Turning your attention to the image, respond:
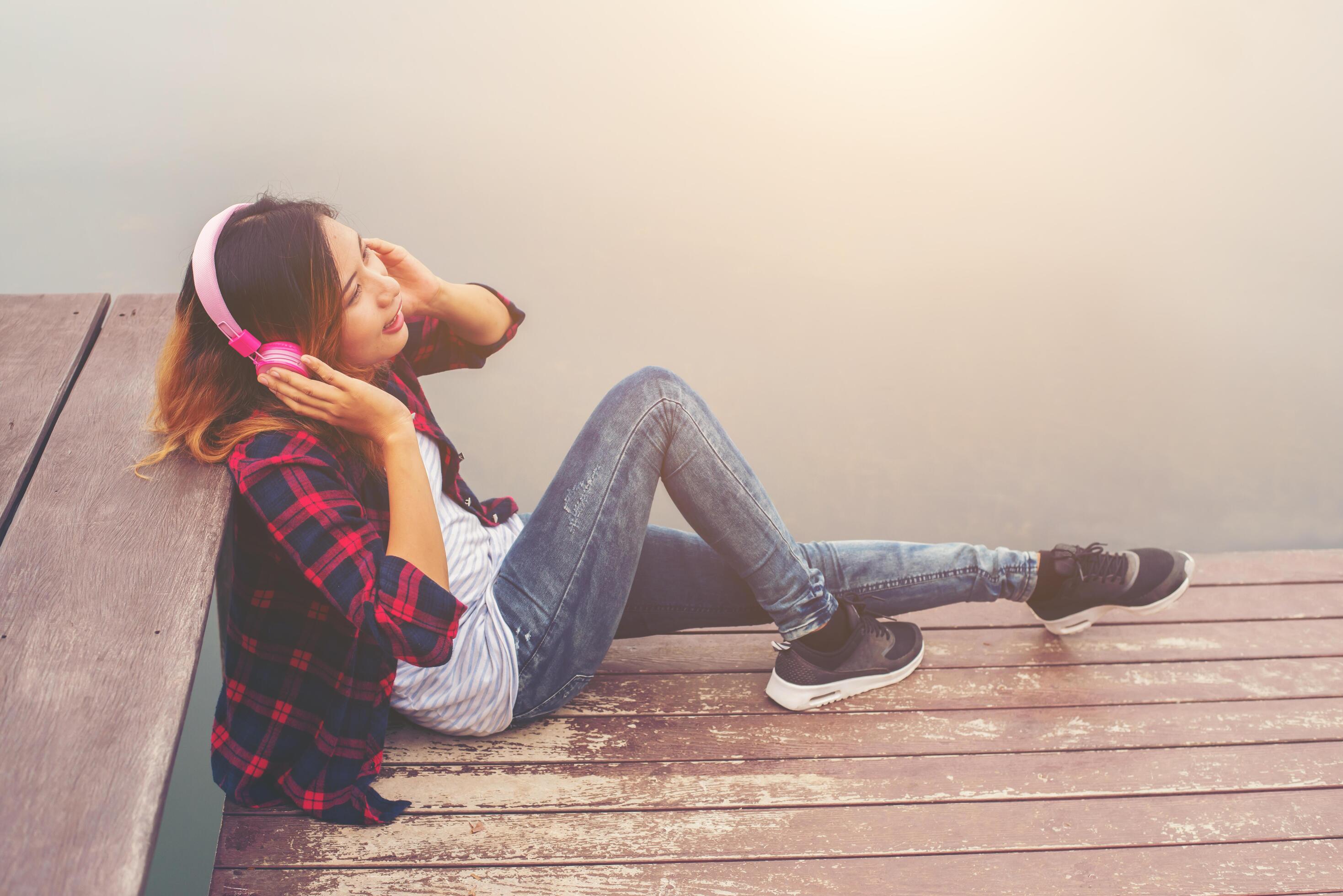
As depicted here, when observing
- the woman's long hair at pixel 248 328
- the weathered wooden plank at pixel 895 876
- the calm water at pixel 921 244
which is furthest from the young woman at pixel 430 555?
the calm water at pixel 921 244

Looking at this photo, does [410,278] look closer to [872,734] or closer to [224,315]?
[224,315]

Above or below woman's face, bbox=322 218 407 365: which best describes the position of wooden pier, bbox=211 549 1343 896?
below

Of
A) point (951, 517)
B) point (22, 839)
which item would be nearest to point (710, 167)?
point (951, 517)

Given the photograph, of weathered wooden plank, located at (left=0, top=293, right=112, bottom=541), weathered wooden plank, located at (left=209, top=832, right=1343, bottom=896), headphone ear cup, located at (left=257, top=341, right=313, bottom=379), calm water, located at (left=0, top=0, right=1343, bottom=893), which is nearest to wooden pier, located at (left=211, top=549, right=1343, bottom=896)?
weathered wooden plank, located at (left=209, top=832, right=1343, bottom=896)

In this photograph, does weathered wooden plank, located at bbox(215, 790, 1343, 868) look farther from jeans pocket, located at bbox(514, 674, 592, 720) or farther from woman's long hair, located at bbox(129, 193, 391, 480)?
woman's long hair, located at bbox(129, 193, 391, 480)

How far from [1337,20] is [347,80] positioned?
138 inches

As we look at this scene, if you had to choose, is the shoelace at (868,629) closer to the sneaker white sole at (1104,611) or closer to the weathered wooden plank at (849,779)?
the weathered wooden plank at (849,779)

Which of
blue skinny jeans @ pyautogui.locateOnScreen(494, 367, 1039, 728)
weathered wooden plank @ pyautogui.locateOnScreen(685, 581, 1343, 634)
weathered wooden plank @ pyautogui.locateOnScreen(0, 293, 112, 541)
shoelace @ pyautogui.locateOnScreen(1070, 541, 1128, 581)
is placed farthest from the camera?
weathered wooden plank @ pyautogui.locateOnScreen(685, 581, 1343, 634)

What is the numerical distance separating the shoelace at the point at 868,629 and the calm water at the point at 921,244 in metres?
1.43

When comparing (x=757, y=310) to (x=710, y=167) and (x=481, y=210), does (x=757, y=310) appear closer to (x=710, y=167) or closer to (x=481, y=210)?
(x=710, y=167)

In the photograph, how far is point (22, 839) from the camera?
837 mm

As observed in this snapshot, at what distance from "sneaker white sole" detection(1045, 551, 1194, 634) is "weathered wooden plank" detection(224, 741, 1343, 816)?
30 centimetres

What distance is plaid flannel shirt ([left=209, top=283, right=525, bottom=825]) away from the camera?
3.79ft

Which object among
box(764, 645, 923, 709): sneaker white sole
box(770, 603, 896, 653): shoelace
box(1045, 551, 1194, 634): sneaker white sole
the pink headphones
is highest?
the pink headphones
